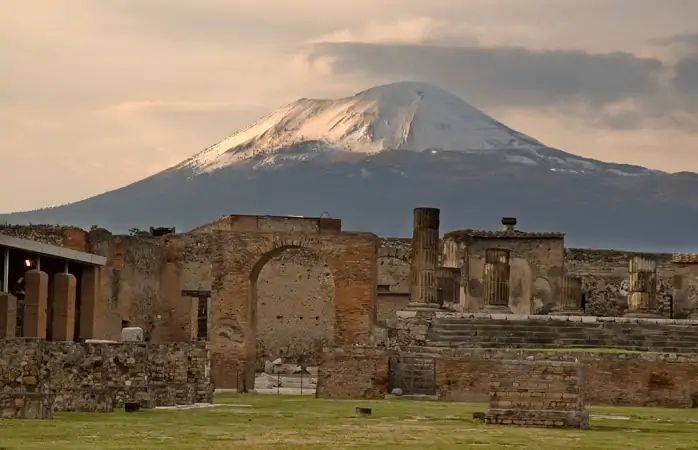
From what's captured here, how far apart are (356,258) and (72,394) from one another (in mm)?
14790

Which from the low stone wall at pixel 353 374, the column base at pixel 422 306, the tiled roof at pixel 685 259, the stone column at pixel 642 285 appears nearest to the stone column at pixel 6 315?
the low stone wall at pixel 353 374

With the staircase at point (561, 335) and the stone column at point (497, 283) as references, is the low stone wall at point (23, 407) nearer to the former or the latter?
the staircase at point (561, 335)

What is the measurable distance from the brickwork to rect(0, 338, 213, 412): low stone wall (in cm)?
550

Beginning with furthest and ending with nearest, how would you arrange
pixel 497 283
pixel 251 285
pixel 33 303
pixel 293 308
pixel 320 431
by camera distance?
pixel 293 308, pixel 497 283, pixel 251 285, pixel 33 303, pixel 320 431

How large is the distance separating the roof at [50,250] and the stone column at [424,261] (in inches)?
288

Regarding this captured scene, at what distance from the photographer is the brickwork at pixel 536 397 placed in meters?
22.0

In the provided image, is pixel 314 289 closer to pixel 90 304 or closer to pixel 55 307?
pixel 90 304

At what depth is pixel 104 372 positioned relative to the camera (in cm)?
2598

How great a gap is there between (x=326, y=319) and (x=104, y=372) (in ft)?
89.3

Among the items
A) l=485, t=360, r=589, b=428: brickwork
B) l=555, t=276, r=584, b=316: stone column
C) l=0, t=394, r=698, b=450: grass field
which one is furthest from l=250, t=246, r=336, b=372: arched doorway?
l=485, t=360, r=589, b=428: brickwork

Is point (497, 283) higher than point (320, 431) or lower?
higher

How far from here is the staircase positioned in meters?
36.2

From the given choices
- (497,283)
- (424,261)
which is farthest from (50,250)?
(497,283)

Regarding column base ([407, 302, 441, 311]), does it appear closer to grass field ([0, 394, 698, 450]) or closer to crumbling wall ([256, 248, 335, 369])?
crumbling wall ([256, 248, 335, 369])
